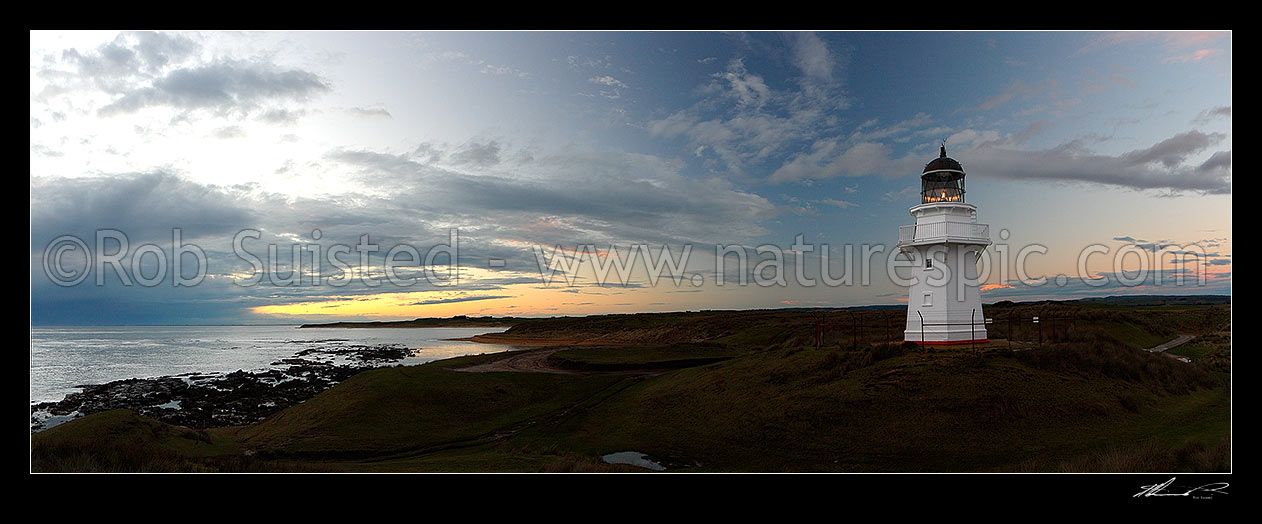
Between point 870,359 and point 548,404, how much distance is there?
9.53 meters

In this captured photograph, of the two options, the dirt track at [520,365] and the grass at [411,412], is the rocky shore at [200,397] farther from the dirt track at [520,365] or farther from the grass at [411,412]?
the dirt track at [520,365]

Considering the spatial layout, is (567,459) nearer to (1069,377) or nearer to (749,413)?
(749,413)

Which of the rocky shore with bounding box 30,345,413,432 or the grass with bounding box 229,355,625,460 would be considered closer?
the grass with bounding box 229,355,625,460

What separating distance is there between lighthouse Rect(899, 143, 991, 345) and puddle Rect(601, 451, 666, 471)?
1071 centimetres

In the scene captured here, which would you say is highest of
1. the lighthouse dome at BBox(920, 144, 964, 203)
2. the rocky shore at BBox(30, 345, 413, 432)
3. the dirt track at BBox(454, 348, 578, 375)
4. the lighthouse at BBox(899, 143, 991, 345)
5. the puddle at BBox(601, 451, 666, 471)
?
the lighthouse dome at BBox(920, 144, 964, 203)

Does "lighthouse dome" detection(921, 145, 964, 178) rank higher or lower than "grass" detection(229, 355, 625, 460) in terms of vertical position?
higher

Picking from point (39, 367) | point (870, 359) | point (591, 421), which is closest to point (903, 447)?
point (870, 359)

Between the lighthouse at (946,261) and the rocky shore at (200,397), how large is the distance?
936 inches

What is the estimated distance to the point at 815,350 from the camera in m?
17.2
